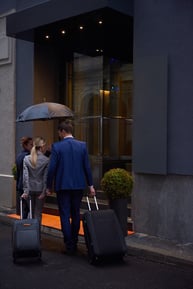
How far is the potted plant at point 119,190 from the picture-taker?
287 inches

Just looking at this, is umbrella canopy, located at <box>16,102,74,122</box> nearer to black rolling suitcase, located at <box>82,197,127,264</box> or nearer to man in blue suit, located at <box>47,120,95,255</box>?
man in blue suit, located at <box>47,120,95,255</box>

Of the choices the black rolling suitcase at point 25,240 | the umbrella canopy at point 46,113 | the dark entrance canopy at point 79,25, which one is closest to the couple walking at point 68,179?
the black rolling suitcase at point 25,240

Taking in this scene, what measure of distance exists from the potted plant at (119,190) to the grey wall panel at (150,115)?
494mm

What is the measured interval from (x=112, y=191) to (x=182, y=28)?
3008mm

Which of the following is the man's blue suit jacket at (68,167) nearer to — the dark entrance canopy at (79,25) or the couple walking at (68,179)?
the couple walking at (68,179)

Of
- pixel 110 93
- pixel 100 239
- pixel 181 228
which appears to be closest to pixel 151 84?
pixel 181 228

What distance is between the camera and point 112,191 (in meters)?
7.33

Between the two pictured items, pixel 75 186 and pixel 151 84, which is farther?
→ pixel 151 84

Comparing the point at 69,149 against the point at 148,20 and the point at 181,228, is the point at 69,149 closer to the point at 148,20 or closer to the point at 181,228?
the point at 181,228

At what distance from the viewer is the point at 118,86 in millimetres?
11406

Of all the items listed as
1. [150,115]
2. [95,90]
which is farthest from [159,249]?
[95,90]

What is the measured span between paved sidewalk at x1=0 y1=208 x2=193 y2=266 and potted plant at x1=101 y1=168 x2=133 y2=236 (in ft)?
1.35

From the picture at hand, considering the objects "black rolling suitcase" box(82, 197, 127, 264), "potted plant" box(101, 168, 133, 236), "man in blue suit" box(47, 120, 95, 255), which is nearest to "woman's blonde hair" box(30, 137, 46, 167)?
"man in blue suit" box(47, 120, 95, 255)

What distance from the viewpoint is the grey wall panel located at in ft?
24.4
